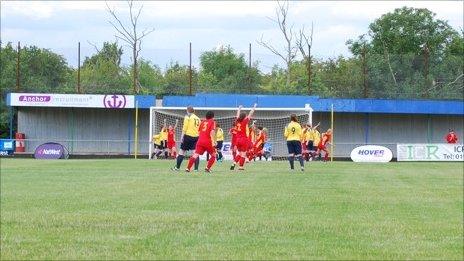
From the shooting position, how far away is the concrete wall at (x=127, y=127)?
174ft

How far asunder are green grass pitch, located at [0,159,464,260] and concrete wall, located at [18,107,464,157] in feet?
108

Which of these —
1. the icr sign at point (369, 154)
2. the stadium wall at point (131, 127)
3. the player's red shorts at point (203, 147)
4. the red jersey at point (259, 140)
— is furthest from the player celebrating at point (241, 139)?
the stadium wall at point (131, 127)

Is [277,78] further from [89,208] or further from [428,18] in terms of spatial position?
[89,208]

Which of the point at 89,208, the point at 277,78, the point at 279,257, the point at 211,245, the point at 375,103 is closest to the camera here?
the point at 279,257

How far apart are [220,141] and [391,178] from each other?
49.9 feet

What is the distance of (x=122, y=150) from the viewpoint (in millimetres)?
52750

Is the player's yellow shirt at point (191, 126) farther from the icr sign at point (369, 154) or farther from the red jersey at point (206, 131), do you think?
the icr sign at point (369, 154)

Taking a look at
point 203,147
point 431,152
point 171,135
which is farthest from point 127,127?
point 203,147

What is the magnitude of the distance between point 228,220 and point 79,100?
39.1m

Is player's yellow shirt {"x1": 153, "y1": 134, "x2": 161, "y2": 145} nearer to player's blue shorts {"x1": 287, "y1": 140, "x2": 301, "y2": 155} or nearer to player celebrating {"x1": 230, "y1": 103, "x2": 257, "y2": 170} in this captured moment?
player celebrating {"x1": 230, "y1": 103, "x2": 257, "y2": 170}

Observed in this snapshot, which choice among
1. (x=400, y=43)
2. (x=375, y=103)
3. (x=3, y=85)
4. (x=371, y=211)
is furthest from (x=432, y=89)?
(x=371, y=211)

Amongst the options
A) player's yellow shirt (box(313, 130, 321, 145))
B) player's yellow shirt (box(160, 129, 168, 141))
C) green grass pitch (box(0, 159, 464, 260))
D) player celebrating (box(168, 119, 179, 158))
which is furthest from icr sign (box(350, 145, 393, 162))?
green grass pitch (box(0, 159, 464, 260))

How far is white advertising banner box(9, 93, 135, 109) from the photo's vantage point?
49.9 m

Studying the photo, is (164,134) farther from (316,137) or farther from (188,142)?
(188,142)
